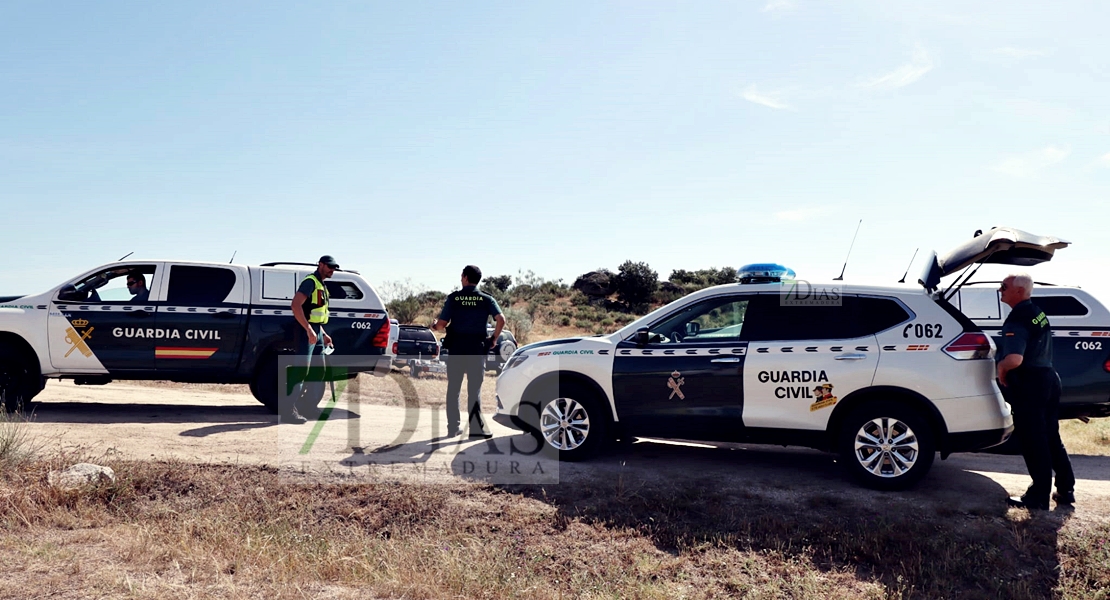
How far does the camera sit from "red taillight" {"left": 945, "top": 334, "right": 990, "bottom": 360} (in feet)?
21.7

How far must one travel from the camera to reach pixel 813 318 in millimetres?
7105

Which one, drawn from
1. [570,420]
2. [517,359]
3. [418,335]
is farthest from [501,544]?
[418,335]

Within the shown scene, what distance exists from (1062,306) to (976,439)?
3888 mm

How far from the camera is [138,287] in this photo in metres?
10.2

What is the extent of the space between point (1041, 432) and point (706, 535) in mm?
2886

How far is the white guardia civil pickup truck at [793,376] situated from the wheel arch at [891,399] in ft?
0.03

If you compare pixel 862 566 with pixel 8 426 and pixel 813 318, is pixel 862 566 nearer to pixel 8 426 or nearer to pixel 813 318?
pixel 813 318

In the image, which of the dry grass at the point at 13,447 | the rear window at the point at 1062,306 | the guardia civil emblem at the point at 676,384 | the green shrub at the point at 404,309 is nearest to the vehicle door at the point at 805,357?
the guardia civil emblem at the point at 676,384

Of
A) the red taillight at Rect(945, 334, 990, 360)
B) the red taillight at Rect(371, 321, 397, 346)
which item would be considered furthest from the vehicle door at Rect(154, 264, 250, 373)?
the red taillight at Rect(945, 334, 990, 360)

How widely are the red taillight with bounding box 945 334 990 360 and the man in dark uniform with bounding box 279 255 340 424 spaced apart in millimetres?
6661

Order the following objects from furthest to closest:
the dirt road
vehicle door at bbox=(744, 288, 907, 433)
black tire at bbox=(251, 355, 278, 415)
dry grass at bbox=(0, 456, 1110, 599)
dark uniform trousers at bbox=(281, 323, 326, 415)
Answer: black tire at bbox=(251, 355, 278, 415) → dark uniform trousers at bbox=(281, 323, 326, 415) → the dirt road → vehicle door at bbox=(744, 288, 907, 433) → dry grass at bbox=(0, 456, 1110, 599)

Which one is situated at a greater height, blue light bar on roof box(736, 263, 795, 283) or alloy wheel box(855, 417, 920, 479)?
blue light bar on roof box(736, 263, 795, 283)

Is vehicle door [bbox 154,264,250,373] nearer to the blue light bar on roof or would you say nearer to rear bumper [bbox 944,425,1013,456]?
the blue light bar on roof

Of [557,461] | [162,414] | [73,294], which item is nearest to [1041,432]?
[557,461]
